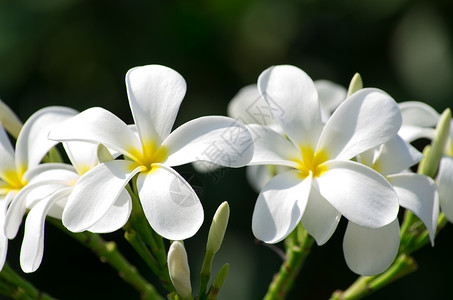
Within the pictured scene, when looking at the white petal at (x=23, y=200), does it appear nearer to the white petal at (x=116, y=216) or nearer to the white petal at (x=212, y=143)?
the white petal at (x=116, y=216)

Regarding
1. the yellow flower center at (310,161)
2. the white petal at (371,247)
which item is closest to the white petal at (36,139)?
the yellow flower center at (310,161)

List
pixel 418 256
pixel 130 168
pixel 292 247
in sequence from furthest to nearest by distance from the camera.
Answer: pixel 418 256
pixel 292 247
pixel 130 168

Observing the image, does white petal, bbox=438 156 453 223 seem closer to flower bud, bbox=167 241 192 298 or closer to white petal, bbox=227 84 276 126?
white petal, bbox=227 84 276 126

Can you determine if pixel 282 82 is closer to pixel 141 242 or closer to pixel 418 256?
pixel 141 242

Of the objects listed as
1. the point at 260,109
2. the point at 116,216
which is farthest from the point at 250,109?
the point at 116,216

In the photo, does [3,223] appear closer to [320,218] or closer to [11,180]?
[11,180]

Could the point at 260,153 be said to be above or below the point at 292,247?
above

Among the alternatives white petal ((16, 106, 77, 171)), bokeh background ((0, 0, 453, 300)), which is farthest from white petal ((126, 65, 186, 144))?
bokeh background ((0, 0, 453, 300))

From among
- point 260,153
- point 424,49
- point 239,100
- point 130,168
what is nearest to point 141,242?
point 130,168
